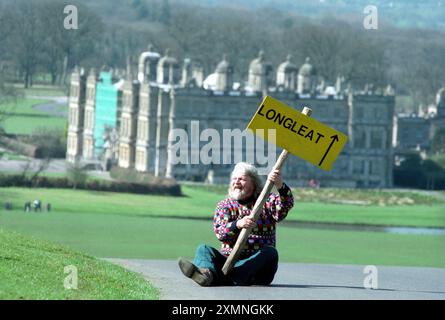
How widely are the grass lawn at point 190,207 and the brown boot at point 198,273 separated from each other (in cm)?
4256

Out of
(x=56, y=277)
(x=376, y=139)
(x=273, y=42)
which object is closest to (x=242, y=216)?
(x=56, y=277)

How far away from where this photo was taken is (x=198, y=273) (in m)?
14.4

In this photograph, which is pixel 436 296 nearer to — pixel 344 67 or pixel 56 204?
pixel 56 204

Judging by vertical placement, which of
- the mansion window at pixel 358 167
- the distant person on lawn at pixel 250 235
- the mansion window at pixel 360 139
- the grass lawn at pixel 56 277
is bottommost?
the mansion window at pixel 358 167

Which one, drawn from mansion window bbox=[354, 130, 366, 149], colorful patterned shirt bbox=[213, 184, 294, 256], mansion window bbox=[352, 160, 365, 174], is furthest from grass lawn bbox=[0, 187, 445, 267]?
colorful patterned shirt bbox=[213, 184, 294, 256]

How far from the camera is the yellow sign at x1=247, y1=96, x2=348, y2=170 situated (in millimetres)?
14336

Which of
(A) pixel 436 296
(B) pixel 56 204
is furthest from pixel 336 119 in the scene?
(A) pixel 436 296

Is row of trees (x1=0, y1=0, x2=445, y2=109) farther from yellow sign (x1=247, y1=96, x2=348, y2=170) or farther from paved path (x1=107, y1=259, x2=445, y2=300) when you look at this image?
yellow sign (x1=247, y1=96, x2=348, y2=170)

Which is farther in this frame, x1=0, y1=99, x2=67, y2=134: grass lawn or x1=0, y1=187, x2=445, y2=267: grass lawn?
x1=0, y1=99, x2=67, y2=134: grass lawn

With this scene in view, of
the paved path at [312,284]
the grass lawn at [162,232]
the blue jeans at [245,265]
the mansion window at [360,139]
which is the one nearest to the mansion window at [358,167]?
the mansion window at [360,139]

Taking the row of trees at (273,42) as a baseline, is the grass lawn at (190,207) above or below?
below

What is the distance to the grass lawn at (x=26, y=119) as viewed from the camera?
71.2 m

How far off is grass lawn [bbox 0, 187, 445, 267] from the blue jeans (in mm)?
19426

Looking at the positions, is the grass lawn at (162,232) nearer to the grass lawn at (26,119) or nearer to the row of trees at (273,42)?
the grass lawn at (26,119)
